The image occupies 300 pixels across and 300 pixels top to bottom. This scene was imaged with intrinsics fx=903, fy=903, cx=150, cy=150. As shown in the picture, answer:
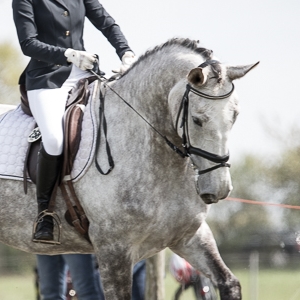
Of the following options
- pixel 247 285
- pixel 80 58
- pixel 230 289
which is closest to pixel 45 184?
pixel 80 58

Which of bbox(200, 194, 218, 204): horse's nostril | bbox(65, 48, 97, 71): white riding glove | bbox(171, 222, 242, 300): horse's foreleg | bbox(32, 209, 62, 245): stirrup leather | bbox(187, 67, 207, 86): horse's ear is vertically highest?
bbox(65, 48, 97, 71): white riding glove

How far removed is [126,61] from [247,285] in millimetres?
8343

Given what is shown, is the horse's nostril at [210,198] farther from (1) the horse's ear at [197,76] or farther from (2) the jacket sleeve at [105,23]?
(2) the jacket sleeve at [105,23]

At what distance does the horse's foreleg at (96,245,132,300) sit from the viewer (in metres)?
6.54

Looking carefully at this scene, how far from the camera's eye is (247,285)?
14.8 metres

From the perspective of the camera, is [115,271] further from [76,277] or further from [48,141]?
[76,277]

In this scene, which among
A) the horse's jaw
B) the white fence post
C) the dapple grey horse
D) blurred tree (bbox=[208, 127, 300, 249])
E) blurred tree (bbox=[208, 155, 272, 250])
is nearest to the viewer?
the horse's jaw

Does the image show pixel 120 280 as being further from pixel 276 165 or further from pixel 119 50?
pixel 276 165

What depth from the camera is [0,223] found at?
285 inches

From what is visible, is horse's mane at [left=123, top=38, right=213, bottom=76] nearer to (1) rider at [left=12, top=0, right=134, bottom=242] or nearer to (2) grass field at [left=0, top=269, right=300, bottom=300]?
(1) rider at [left=12, top=0, right=134, bottom=242]

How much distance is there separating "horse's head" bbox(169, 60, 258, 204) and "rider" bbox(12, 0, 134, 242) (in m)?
1.00

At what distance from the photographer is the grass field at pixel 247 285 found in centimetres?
1381

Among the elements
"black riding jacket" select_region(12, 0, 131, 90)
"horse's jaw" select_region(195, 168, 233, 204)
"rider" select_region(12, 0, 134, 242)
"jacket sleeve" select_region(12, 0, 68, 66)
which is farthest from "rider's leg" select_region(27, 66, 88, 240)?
"horse's jaw" select_region(195, 168, 233, 204)

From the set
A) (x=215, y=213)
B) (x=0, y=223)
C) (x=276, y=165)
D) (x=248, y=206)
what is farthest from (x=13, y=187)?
(x=276, y=165)
